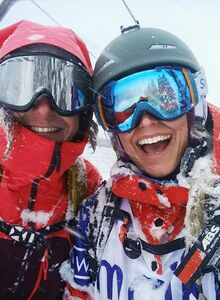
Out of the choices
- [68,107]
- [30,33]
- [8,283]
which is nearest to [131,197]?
[68,107]

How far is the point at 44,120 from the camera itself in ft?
6.75

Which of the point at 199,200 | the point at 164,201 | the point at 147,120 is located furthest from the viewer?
the point at 147,120

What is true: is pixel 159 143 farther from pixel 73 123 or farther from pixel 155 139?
pixel 73 123

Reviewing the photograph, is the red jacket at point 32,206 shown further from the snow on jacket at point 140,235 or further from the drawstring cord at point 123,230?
the drawstring cord at point 123,230

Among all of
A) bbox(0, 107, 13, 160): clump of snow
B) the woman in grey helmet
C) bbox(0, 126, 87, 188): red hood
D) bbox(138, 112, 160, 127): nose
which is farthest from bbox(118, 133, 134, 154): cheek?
bbox(0, 107, 13, 160): clump of snow

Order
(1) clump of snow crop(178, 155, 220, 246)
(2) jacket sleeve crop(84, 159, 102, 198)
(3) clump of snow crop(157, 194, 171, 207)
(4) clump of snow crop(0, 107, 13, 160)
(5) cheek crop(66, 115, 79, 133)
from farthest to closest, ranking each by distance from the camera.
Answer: (2) jacket sleeve crop(84, 159, 102, 198), (5) cheek crop(66, 115, 79, 133), (4) clump of snow crop(0, 107, 13, 160), (3) clump of snow crop(157, 194, 171, 207), (1) clump of snow crop(178, 155, 220, 246)

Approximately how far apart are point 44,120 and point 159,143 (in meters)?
0.68

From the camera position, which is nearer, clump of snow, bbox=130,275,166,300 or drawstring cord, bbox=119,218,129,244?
clump of snow, bbox=130,275,166,300

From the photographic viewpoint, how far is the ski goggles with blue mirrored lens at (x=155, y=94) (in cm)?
191

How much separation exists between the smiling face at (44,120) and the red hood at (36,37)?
0.35 meters

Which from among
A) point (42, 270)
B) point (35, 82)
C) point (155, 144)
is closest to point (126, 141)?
point (155, 144)

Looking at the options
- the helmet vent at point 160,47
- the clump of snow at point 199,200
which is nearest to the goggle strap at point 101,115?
the helmet vent at point 160,47

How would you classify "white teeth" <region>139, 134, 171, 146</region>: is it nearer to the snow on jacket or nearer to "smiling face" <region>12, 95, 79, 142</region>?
the snow on jacket

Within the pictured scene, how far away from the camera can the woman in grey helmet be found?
5.59ft
